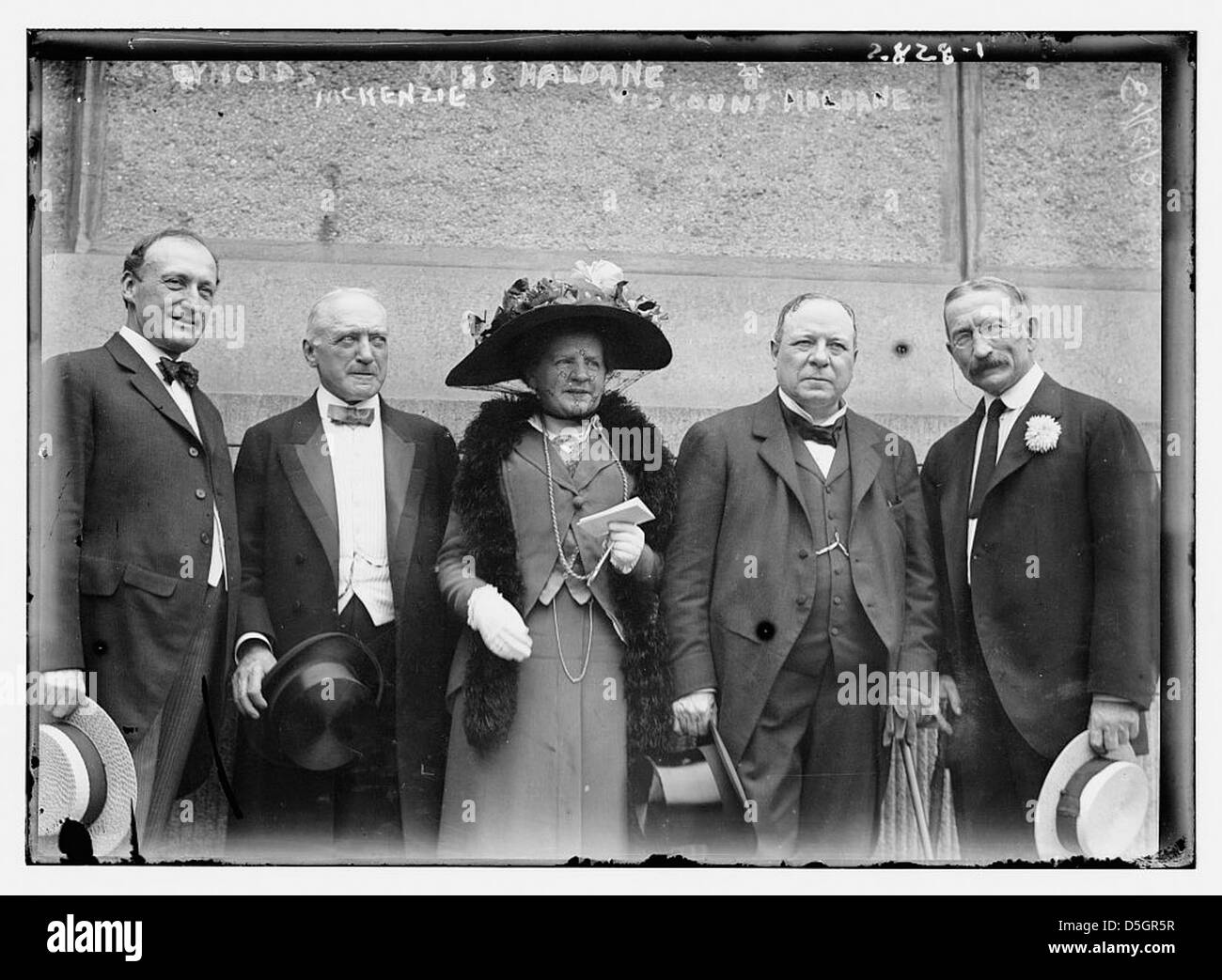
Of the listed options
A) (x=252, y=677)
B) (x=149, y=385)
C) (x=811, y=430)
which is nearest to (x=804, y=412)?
(x=811, y=430)

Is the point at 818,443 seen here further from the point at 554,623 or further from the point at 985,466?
the point at 554,623

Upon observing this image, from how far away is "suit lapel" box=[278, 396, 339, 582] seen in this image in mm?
6773

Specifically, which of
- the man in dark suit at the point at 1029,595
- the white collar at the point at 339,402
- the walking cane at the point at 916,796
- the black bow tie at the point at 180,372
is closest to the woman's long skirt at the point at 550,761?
the white collar at the point at 339,402

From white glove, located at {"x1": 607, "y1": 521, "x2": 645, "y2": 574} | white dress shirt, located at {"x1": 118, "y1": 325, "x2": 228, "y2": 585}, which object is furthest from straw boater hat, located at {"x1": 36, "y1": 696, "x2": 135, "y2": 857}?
white glove, located at {"x1": 607, "y1": 521, "x2": 645, "y2": 574}

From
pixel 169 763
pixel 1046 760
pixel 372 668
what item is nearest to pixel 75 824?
pixel 169 763

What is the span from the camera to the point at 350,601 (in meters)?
6.79

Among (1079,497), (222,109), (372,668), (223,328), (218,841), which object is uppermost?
(222,109)

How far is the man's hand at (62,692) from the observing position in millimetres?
6805

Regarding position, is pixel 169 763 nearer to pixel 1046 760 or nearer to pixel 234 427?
pixel 234 427

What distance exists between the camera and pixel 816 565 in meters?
6.77

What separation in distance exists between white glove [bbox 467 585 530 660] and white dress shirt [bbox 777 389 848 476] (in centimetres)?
133

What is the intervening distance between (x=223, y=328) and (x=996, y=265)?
3.12 m

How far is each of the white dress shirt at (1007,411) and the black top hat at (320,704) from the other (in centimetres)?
242

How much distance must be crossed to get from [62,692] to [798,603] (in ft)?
9.52
